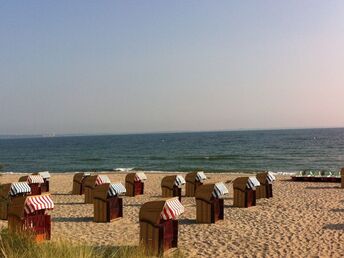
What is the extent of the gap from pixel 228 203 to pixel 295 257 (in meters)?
7.42

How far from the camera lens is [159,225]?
9.66 meters

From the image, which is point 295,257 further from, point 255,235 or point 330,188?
point 330,188

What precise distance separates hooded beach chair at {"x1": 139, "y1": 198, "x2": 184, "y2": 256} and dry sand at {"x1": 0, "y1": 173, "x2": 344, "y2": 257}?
445mm

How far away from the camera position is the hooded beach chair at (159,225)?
9633 millimetres

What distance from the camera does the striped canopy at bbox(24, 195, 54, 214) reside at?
1088 cm

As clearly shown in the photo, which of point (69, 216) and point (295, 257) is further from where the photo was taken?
point (69, 216)

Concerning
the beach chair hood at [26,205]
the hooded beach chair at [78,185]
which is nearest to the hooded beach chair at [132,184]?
the hooded beach chair at [78,185]

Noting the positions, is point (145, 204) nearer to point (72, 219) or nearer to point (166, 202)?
point (166, 202)

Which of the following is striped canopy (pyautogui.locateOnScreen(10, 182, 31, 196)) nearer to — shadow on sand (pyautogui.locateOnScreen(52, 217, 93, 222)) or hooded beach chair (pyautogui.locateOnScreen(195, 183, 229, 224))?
shadow on sand (pyautogui.locateOnScreen(52, 217, 93, 222))

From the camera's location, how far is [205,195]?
13039mm

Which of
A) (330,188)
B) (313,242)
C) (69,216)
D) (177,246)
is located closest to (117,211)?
(69,216)

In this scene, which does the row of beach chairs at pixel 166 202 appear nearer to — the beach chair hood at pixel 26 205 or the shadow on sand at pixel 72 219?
the shadow on sand at pixel 72 219

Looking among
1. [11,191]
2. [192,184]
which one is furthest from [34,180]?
[192,184]

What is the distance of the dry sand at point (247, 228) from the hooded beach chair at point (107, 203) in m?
0.32
